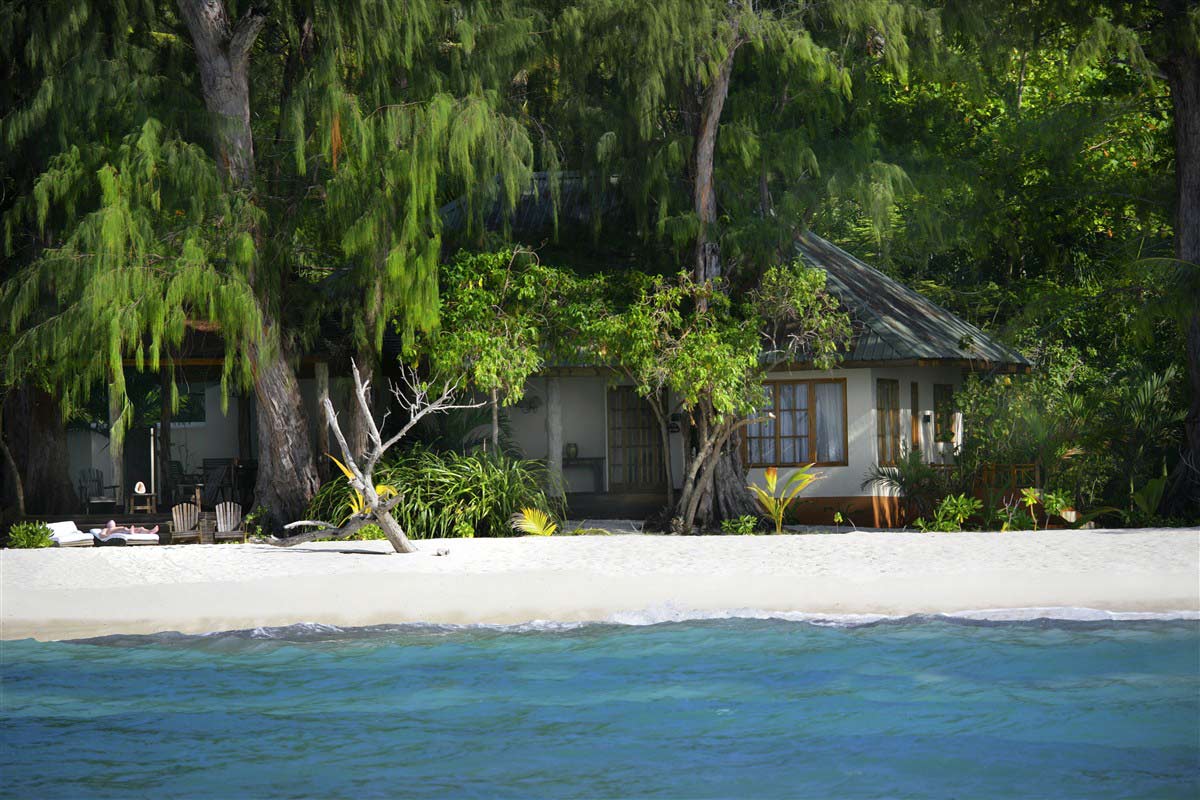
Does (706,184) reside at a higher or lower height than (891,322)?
higher

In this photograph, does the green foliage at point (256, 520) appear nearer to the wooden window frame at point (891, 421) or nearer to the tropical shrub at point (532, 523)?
the tropical shrub at point (532, 523)

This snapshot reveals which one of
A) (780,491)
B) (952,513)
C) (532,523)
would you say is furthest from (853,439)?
(532,523)

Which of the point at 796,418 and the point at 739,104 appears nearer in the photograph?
the point at 739,104

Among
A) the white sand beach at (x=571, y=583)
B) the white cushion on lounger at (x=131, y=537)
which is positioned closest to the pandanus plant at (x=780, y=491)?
the white sand beach at (x=571, y=583)

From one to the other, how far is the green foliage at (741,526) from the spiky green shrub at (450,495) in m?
2.28

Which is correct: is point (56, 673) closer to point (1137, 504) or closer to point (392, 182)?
point (392, 182)

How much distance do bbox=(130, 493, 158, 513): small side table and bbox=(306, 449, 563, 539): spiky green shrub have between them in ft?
8.87

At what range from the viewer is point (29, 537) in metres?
17.8

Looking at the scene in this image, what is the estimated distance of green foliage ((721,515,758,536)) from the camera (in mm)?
18562

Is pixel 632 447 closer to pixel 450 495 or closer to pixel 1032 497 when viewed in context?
pixel 450 495

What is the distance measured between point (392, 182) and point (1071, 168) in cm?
1009

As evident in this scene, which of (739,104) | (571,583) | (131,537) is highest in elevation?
(739,104)

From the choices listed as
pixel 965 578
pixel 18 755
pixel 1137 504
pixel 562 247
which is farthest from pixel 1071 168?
pixel 18 755

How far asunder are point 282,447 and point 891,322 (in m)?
8.56
